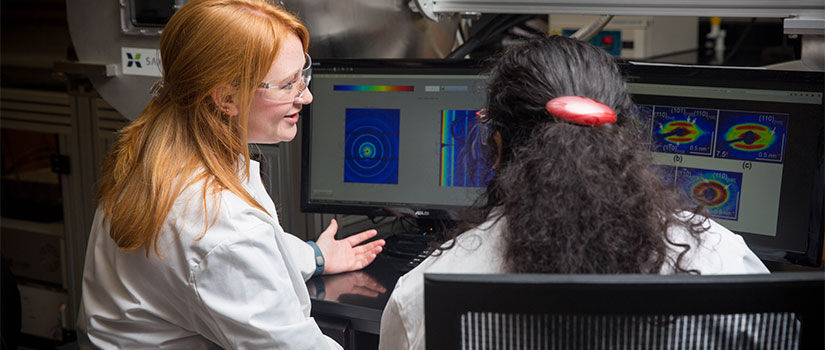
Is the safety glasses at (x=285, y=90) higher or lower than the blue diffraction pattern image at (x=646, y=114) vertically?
higher

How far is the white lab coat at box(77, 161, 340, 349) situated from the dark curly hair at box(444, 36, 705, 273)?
0.34 meters

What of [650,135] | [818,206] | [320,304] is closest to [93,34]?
[320,304]

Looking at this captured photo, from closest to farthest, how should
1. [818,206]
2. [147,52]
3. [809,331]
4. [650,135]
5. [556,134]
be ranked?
[809,331] → [556,134] → [818,206] → [650,135] → [147,52]

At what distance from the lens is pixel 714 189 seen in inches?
59.5

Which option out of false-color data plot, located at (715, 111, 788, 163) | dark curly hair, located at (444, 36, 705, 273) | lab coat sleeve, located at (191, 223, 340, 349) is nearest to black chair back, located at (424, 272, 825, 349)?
dark curly hair, located at (444, 36, 705, 273)

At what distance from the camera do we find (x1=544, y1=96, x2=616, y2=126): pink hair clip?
Answer: 34.6 inches

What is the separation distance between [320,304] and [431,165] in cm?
43

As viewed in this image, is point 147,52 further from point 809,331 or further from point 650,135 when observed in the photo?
point 809,331

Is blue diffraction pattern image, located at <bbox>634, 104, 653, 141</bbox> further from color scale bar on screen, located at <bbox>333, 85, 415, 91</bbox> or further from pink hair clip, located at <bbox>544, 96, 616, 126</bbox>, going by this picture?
pink hair clip, located at <bbox>544, 96, 616, 126</bbox>

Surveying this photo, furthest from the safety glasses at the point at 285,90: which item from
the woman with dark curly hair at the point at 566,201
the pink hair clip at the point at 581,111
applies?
the pink hair clip at the point at 581,111

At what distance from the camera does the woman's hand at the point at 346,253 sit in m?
1.62

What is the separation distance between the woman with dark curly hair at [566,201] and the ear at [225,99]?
44cm

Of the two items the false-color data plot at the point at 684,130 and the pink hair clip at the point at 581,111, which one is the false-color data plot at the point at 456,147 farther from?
the pink hair clip at the point at 581,111

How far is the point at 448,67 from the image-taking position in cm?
169
